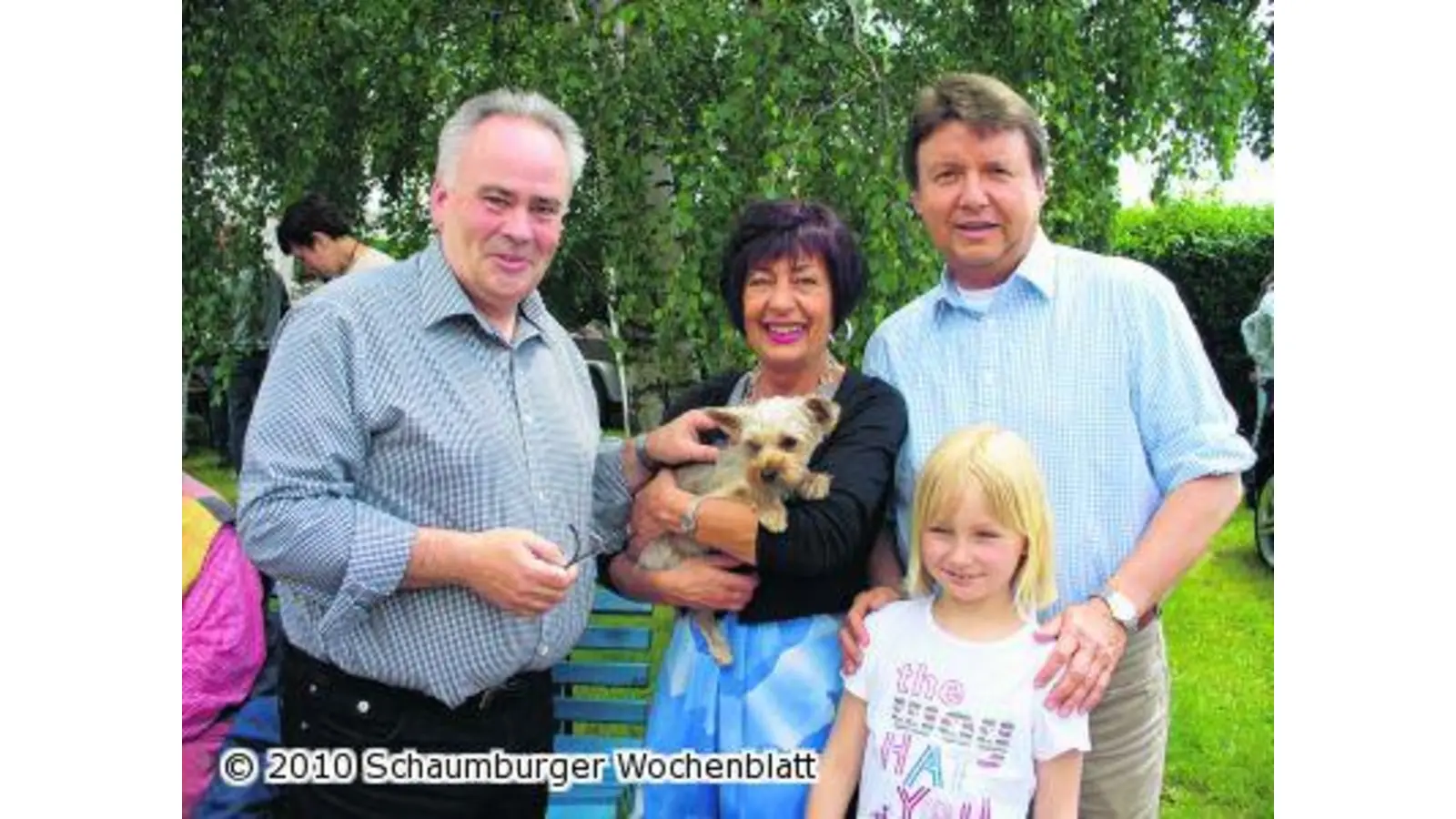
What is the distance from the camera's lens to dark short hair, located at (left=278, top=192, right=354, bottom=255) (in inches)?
133

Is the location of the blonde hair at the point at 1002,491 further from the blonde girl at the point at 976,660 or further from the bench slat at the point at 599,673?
the bench slat at the point at 599,673

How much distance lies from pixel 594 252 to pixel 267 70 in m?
1.02

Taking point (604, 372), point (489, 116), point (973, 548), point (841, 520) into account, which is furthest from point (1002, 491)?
point (604, 372)

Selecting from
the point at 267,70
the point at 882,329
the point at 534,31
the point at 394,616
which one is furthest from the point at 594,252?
the point at 394,616

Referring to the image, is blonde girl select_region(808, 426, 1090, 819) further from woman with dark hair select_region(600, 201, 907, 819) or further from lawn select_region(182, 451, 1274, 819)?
lawn select_region(182, 451, 1274, 819)

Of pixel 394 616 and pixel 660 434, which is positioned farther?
pixel 660 434

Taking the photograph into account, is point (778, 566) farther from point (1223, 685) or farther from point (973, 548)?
point (1223, 685)

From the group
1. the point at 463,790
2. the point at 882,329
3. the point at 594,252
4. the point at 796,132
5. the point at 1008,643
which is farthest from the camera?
the point at 594,252

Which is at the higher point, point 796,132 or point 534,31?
point 534,31

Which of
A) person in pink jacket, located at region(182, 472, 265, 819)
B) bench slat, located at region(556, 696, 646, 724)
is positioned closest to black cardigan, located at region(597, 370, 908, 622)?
bench slat, located at region(556, 696, 646, 724)

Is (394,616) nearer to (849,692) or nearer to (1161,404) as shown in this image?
(849,692)

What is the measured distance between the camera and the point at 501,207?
1657 millimetres
